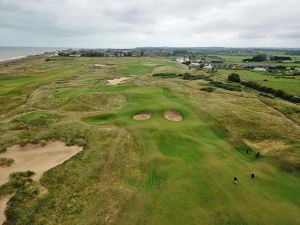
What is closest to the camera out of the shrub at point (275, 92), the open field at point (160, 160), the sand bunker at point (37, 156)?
the open field at point (160, 160)

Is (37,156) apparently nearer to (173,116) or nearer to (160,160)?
(160,160)

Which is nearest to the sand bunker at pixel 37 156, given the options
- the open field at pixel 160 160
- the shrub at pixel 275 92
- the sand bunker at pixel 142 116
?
the open field at pixel 160 160

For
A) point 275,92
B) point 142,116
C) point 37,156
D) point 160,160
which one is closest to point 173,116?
A: point 142,116

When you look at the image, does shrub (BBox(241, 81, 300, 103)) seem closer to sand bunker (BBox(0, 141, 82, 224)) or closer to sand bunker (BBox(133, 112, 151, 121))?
sand bunker (BBox(133, 112, 151, 121))

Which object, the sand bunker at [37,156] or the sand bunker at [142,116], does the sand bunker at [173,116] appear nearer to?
the sand bunker at [142,116]

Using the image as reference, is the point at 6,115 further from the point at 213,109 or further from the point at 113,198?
the point at 213,109
